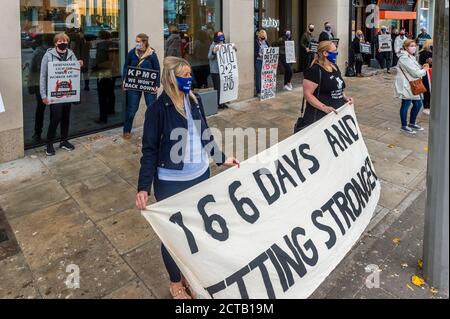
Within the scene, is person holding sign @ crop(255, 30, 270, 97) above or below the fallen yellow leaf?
above

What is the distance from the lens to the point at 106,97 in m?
7.90

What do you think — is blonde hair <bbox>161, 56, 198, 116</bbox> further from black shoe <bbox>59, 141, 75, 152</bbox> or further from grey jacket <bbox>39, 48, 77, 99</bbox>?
black shoe <bbox>59, 141, 75, 152</bbox>

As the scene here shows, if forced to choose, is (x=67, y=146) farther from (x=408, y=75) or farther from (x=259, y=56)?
(x=408, y=75)

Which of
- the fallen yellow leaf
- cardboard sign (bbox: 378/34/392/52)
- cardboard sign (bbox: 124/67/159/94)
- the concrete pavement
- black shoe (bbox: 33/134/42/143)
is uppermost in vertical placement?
cardboard sign (bbox: 378/34/392/52)

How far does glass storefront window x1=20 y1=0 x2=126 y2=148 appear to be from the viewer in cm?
662

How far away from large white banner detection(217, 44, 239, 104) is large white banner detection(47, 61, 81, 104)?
10.9 ft

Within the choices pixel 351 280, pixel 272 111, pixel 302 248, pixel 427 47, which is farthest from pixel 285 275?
pixel 427 47

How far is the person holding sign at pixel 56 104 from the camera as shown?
20.1 feet

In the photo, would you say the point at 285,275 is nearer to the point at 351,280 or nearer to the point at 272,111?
the point at 351,280

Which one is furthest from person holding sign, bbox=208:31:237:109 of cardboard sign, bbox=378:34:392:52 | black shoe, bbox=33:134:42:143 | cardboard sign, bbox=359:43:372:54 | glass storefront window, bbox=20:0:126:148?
cardboard sign, bbox=378:34:392:52

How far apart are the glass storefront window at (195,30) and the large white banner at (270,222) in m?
5.95

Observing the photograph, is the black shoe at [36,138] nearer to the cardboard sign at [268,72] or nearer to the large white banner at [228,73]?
the large white banner at [228,73]

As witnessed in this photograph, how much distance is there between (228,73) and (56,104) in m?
3.97
